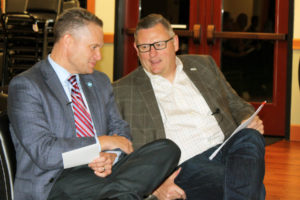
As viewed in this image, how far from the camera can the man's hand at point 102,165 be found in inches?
80.6

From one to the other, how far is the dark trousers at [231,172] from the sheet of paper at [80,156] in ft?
2.02

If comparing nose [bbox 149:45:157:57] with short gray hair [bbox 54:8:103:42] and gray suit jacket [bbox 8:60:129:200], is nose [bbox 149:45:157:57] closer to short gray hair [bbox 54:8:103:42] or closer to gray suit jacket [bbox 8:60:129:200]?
short gray hair [bbox 54:8:103:42]

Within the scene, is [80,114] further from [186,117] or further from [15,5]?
[15,5]

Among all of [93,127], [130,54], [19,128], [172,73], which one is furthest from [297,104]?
[19,128]

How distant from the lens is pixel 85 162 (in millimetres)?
2041

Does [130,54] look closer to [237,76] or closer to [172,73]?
[237,76]

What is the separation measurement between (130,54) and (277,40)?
176 cm

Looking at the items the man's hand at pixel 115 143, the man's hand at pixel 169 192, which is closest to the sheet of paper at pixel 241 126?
the man's hand at pixel 169 192

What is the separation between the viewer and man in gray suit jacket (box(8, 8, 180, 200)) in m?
1.96

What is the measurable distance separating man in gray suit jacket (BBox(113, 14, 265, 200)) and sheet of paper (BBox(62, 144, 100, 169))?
47 centimetres

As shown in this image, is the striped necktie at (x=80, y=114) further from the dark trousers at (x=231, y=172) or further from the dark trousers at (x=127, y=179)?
the dark trousers at (x=231, y=172)

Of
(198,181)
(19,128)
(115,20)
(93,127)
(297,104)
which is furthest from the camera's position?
(115,20)

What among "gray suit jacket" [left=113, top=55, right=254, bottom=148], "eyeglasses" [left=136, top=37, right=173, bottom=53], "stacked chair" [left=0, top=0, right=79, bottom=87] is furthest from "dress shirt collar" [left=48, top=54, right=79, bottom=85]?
"stacked chair" [left=0, top=0, right=79, bottom=87]

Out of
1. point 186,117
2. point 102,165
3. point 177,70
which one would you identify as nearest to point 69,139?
point 102,165
